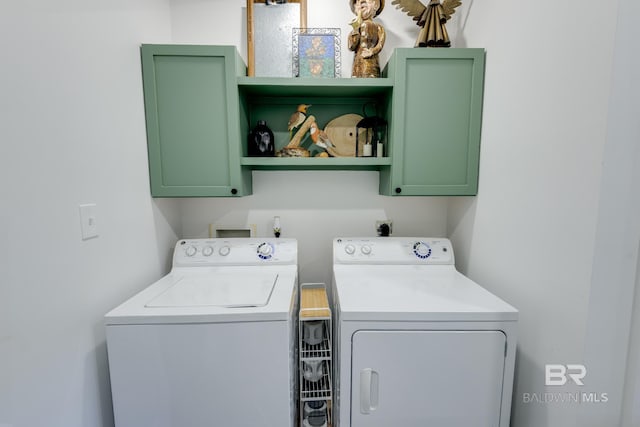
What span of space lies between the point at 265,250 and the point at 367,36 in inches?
53.7

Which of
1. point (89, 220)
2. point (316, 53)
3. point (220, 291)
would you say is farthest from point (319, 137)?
point (89, 220)

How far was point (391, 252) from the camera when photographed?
1.60m

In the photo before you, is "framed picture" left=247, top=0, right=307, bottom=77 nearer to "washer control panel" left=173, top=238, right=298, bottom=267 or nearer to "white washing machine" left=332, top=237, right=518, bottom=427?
"washer control panel" left=173, top=238, right=298, bottom=267

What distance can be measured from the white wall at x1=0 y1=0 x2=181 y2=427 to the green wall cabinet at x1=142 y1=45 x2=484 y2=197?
0.42 ft

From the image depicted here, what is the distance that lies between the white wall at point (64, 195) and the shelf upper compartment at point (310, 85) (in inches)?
21.8

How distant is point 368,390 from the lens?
1030 millimetres

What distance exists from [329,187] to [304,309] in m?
0.85

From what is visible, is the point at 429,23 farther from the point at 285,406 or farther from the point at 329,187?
the point at 285,406

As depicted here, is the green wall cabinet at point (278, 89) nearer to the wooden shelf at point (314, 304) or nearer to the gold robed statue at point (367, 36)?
the gold robed statue at point (367, 36)

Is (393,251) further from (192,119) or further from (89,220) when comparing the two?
(89,220)

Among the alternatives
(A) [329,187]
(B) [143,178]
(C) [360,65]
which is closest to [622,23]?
(C) [360,65]

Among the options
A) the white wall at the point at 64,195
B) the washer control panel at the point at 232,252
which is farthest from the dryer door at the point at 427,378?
the white wall at the point at 64,195

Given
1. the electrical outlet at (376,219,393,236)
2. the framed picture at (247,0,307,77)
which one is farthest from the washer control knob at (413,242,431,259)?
the framed picture at (247,0,307,77)

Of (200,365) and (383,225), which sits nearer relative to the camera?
(200,365)
